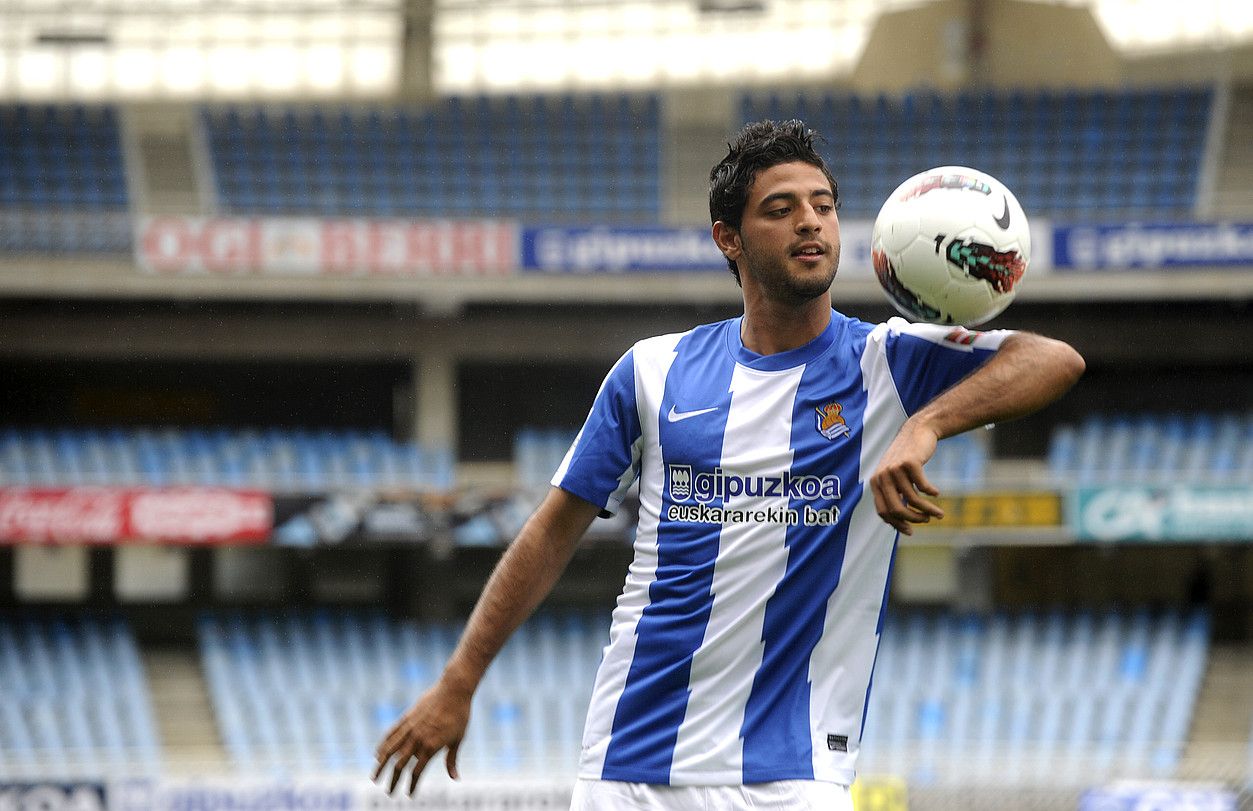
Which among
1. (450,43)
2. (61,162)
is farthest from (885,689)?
(61,162)

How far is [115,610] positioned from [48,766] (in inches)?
261

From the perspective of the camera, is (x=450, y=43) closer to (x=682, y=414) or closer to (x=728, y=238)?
(x=728, y=238)

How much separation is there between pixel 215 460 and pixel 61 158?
5.46 metres

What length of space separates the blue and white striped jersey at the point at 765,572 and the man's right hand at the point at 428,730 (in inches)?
12.3

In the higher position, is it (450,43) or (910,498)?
(450,43)

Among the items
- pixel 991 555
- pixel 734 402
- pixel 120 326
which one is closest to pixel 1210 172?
pixel 991 555

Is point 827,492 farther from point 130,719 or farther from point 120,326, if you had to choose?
point 120,326

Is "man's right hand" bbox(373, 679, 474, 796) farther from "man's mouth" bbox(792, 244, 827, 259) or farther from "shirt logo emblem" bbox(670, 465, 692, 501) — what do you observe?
"man's mouth" bbox(792, 244, 827, 259)

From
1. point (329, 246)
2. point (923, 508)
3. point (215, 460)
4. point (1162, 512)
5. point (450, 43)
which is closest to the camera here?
point (923, 508)

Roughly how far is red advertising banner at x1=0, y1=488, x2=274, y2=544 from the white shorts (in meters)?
15.0

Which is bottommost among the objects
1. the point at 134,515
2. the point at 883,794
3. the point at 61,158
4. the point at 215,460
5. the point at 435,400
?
the point at 883,794

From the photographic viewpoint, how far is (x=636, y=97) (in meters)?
21.9

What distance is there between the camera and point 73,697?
17156 millimetres

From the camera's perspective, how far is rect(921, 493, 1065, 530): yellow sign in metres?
17.0
